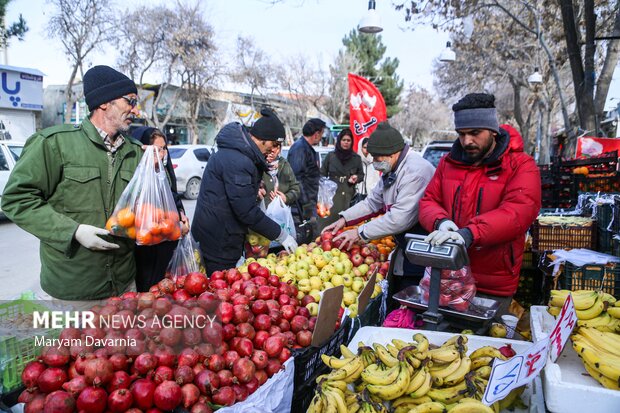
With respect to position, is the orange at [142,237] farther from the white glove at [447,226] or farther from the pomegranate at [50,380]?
the white glove at [447,226]

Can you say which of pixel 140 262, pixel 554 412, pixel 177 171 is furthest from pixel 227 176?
pixel 177 171

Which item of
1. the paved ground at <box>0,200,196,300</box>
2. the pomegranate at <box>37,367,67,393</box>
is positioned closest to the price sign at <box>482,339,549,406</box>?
the pomegranate at <box>37,367,67,393</box>

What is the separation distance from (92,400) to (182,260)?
185 cm

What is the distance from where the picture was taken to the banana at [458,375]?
2041 mm

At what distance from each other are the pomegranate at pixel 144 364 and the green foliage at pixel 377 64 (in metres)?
43.8

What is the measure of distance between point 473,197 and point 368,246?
1.55m

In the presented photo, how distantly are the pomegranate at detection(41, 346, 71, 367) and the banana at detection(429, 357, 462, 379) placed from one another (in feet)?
5.52

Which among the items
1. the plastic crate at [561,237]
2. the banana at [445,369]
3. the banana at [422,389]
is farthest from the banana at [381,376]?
the plastic crate at [561,237]

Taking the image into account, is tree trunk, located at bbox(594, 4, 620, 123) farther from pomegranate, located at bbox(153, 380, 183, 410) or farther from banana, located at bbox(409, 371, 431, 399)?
pomegranate, located at bbox(153, 380, 183, 410)

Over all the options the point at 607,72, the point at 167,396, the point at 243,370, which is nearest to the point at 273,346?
the point at 243,370

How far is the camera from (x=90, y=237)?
2.57m

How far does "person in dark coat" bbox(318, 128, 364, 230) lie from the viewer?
7945mm

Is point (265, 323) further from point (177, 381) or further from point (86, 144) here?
point (86, 144)

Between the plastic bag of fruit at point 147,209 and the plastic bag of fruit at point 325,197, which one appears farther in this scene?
the plastic bag of fruit at point 325,197
